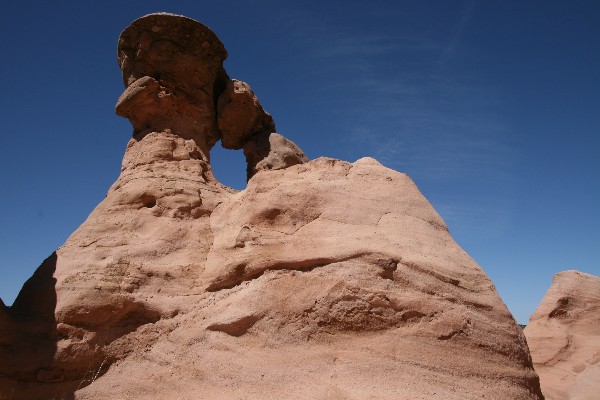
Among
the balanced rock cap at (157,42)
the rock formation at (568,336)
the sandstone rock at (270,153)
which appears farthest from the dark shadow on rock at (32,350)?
the rock formation at (568,336)

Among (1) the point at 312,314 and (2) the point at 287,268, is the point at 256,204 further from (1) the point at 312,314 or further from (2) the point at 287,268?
(1) the point at 312,314

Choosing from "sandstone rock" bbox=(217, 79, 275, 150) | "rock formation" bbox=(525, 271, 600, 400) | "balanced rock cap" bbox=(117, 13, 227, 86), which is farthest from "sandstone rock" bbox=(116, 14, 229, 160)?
"rock formation" bbox=(525, 271, 600, 400)

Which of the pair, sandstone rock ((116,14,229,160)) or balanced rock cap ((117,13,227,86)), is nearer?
sandstone rock ((116,14,229,160))

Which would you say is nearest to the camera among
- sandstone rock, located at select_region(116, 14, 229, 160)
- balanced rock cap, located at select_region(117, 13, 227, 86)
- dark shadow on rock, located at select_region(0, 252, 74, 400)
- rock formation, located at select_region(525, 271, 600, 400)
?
dark shadow on rock, located at select_region(0, 252, 74, 400)

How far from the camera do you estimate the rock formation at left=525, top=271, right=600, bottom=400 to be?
34.1ft

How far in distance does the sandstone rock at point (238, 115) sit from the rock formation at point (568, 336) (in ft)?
26.3

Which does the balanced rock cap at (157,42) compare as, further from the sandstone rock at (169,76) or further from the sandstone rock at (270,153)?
the sandstone rock at (270,153)

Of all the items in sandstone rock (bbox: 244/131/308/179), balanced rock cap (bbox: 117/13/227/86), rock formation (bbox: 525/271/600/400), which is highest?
balanced rock cap (bbox: 117/13/227/86)

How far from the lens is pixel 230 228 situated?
6750 mm

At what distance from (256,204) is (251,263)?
3.42 ft

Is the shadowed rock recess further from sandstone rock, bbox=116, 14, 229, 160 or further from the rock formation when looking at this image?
the rock formation

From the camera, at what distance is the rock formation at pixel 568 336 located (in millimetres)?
10398

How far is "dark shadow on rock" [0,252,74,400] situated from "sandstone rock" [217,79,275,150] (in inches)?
174

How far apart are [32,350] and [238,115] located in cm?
539
